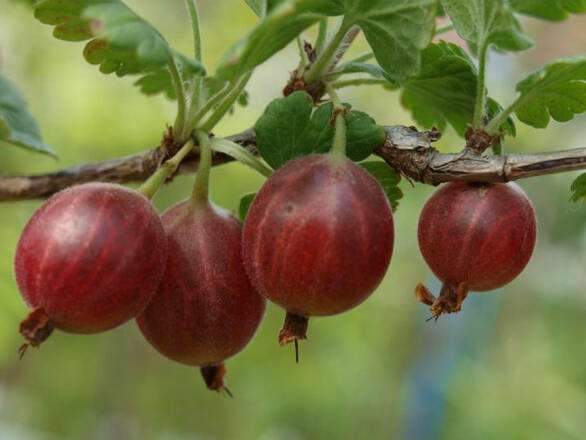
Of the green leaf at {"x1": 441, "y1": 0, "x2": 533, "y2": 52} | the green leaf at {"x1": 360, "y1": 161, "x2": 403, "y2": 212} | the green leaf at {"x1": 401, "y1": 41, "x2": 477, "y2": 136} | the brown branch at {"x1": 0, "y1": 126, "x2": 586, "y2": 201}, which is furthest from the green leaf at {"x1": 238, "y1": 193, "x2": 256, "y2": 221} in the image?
the green leaf at {"x1": 441, "y1": 0, "x2": 533, "y2": 52}

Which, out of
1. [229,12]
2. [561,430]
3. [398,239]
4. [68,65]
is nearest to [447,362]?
[561,430]

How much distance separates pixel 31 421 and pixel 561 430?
2.66 m

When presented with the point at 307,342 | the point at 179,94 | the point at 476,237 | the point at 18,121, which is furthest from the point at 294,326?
the point at 307,342

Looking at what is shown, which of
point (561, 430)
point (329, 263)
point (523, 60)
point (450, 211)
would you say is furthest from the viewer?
point (523, 60)

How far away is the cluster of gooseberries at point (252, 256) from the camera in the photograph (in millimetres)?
864

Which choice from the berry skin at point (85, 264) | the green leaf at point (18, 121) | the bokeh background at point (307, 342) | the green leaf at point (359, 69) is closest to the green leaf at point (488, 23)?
the green leaf at point (359, 69)

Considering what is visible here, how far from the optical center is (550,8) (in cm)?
96

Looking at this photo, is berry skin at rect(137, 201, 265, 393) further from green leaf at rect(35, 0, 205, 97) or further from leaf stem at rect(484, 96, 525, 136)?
leaf stem at rect(484, 96, 525, 136)

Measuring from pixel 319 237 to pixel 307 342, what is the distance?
329cm

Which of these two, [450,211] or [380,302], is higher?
[450,211]

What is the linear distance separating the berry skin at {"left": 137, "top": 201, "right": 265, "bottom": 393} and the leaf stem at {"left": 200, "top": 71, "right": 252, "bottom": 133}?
0.14 m

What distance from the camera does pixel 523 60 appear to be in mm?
4898

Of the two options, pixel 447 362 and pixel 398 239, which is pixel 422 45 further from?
pixel 398 239

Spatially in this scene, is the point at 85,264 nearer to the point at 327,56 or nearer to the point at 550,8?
the point at 327,56
